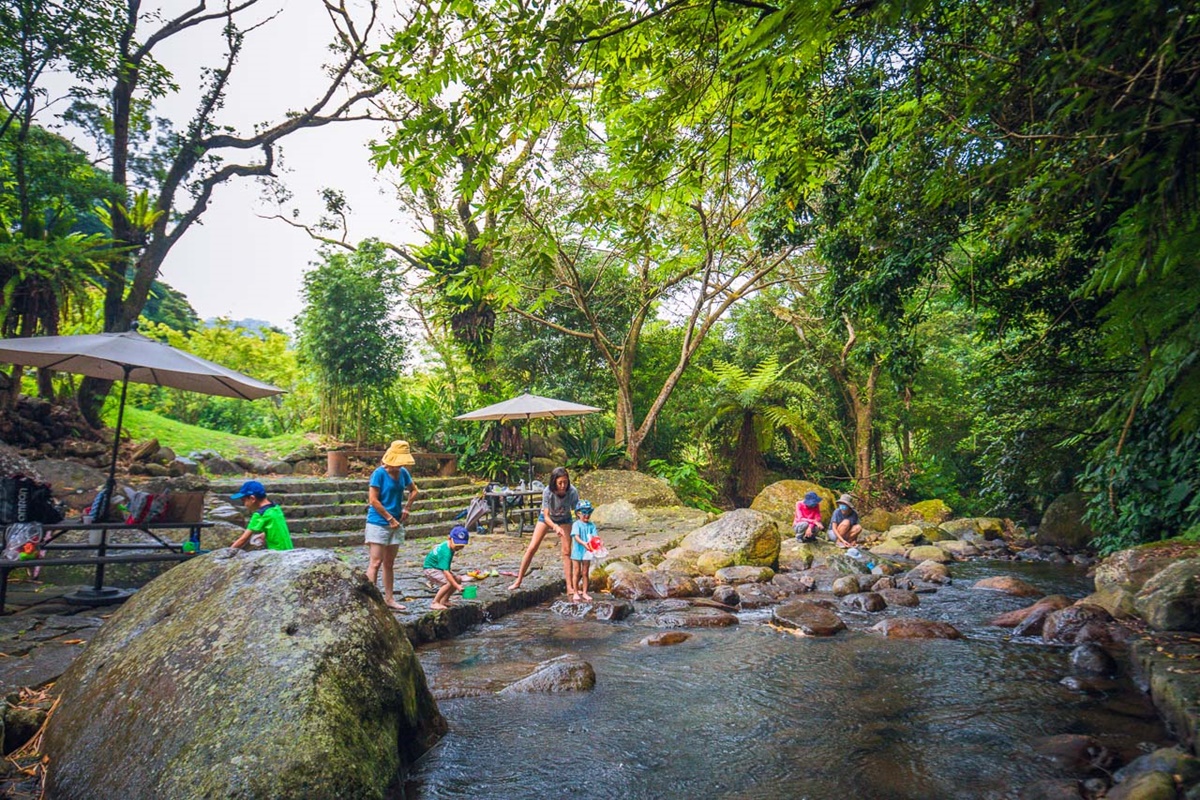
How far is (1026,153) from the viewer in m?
3.52

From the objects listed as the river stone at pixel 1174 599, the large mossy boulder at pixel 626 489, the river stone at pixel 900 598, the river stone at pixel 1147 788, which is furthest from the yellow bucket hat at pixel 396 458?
the large mossy boulder at pixel 626 489

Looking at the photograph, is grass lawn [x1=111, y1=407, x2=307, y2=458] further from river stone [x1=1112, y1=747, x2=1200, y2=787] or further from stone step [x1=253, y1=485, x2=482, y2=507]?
river stone [x1=1112, y1=747, x2=1200, y2=787]

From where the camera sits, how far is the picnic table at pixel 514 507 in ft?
38.4

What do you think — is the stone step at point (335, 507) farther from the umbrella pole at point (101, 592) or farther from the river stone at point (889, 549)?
the river stone at point (889, 549)

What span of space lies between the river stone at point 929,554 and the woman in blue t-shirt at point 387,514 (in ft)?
30.6

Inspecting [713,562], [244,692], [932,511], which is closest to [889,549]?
[713,562]

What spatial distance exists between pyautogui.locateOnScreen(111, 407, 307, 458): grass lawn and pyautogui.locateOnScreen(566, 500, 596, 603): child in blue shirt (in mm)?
8593

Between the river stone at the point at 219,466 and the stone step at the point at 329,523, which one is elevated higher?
the river stone at the point at 219,466

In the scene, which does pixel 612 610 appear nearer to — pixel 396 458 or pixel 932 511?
pixel 396 458

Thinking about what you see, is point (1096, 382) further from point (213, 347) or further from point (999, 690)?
point (213, 347)

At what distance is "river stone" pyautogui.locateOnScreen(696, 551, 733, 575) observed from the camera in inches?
356

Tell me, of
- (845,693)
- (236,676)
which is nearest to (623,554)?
(845,693)

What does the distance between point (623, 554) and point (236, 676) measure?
747 cm

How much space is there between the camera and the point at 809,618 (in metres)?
6.56
